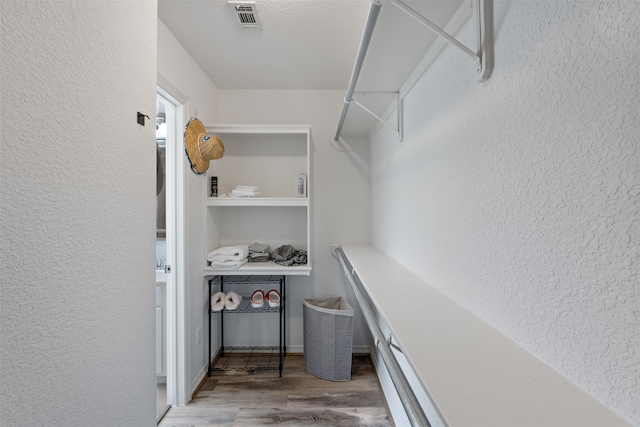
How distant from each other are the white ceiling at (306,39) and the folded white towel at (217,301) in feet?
5.76

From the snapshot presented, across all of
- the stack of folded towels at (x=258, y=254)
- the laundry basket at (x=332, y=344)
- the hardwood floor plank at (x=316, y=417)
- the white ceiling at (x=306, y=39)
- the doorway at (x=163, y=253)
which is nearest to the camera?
the white ceiling at (x=306, y=39)

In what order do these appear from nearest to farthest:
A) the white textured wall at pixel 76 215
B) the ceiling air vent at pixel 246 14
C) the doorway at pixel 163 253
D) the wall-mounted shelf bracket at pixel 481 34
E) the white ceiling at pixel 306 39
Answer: the white textured wall at pixel 76 215 → the wall-mounted shelf bracket at pixel 481 34 → the white ceiling at pixel 306 39 → the ceiling air vent at pixel 246 14 → the doorway at pixel 163 253

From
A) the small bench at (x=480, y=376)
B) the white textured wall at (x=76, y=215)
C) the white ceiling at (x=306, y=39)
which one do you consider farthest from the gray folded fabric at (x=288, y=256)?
the small bench at (x=480, y=376)

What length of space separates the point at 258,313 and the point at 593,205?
2501mm

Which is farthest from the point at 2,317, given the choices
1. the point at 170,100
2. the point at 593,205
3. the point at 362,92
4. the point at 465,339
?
the point at 362,92

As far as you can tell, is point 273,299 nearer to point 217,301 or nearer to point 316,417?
point 217,301

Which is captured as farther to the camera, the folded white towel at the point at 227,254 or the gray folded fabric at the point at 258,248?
the gray folded fabric at the point at 258,248

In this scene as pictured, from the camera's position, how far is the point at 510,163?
731 millimetres

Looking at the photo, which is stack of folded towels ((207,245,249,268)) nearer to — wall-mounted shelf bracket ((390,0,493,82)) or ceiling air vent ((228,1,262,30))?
ceiling air vent ((228,1,262,30))

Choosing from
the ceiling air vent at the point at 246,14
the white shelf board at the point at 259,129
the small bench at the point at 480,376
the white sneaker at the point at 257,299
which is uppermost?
the ceiling air vent at the point at 246,14

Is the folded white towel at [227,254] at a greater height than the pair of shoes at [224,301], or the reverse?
the folded white towel at [227,254]

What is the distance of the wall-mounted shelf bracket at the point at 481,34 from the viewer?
80 cm

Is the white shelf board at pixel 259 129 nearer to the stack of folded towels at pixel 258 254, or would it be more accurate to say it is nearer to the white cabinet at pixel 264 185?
the white cabinet at pixel 264 185

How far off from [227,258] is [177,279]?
401 millimetres
